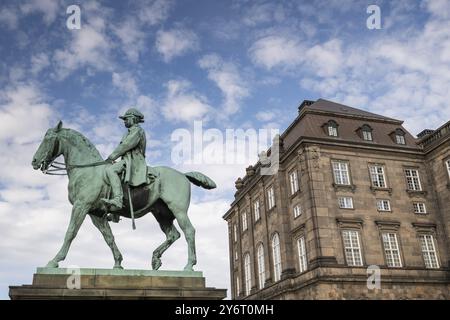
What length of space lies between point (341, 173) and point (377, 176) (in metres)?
3.28

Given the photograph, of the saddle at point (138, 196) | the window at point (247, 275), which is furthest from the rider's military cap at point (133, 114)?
the window at point (247, 275)

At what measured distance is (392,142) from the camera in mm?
40312

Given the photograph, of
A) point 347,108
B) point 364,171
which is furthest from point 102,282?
point 347,108

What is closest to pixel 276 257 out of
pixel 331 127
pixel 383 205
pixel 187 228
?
pixel 383 205

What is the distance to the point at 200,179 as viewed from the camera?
436 inches

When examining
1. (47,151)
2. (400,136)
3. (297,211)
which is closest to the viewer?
(47,151)

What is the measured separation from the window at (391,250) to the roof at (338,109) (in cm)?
1115

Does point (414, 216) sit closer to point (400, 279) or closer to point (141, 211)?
point (400, 279)

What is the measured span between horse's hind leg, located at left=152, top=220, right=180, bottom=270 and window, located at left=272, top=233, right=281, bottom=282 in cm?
3003

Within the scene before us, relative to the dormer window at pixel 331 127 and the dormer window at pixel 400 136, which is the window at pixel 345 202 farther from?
the dormer window at pixel 400 136

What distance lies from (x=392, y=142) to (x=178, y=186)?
33455mm

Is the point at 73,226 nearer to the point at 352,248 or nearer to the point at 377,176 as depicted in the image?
the point at 352,248

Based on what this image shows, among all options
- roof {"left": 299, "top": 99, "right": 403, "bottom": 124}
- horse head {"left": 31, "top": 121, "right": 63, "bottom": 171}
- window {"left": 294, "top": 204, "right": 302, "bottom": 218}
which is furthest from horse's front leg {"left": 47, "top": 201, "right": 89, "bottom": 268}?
roof {"left": 299, "top": 99, "right": 403, "bottom": 124}

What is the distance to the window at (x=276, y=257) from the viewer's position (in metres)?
39.8
